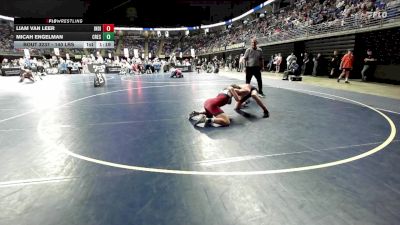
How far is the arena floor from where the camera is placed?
2551mm

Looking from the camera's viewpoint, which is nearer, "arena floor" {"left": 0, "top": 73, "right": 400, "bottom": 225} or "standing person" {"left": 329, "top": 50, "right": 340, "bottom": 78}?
"arena floor" {"left": 0, "top": 73, "right": 400, "bottom": 225}

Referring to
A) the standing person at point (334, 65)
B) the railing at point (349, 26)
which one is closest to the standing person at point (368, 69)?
the railing at point (349, 26)

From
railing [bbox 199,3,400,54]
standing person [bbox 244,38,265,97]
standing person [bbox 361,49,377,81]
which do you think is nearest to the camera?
standing person [bbox 244,38,265,97]

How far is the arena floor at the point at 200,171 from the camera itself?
2.55 meters

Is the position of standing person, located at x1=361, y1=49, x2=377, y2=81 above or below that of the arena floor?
above

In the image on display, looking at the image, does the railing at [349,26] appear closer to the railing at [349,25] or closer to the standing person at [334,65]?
the railing at [349,25]

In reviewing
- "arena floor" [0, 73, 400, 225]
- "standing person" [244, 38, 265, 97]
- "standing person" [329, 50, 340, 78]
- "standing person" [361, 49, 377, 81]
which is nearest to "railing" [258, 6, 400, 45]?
"standing person" [329, 50, 340, 78]

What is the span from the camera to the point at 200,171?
3.54m

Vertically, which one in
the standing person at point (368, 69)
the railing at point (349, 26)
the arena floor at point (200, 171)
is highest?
the railing at point (349, 26)

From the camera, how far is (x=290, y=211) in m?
2.58

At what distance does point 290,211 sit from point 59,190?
2.33m
